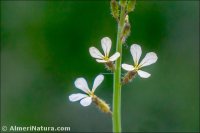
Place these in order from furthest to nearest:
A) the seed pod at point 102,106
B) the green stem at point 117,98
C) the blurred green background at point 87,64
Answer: the blurred green background at point 87,64
the seed pod at point 102,106
the green stem at point 117,98

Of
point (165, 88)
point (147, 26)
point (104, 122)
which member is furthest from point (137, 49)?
point (147, 26)

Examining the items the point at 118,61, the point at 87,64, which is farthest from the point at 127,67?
the point at 87,64

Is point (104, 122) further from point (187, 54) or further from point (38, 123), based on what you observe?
point (187, 54)

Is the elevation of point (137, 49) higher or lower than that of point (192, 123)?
higher

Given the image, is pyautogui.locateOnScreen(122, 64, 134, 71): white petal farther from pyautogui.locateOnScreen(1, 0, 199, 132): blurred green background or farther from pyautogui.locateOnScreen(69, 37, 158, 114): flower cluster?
pyautogui.locateOnScreen(1, 0, 199, 132): blurred green background

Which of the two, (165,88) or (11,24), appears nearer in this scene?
(165,88)

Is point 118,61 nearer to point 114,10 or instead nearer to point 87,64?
point 114,10

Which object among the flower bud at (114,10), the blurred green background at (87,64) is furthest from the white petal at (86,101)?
the blurred green background at (87,64)

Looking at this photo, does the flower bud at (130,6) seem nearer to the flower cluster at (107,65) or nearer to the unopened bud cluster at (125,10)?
the unopened bud cluster at (125,10)
